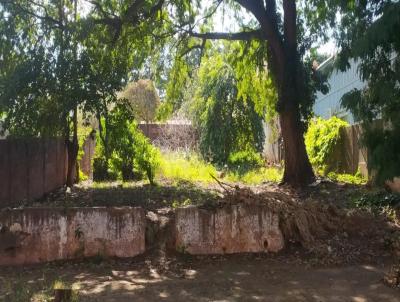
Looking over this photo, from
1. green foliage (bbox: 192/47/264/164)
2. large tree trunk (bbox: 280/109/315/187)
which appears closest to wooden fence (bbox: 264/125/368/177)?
large tree trunk (bbox: 280/109/315/187)

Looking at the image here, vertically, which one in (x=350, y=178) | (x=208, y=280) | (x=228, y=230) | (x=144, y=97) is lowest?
(x=208, y=280)

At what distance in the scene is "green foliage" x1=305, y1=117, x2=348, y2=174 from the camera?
15250 millimetres

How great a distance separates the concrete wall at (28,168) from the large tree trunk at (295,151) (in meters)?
5.18

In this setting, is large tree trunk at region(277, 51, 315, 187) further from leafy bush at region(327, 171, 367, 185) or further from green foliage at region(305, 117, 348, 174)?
green foliage at region(305, 117, 348, 174)

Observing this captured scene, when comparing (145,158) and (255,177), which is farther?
(255,177)

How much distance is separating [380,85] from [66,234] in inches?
171

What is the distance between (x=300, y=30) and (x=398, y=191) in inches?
186

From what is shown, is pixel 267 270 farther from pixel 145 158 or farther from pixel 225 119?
pixel 225 119

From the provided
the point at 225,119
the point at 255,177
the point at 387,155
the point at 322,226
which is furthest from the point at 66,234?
the point at 225,119

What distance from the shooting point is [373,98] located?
5715 mm

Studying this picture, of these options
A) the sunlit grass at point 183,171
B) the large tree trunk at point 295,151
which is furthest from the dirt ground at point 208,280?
the sunlit grass at point 183,171

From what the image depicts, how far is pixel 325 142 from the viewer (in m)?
15.6

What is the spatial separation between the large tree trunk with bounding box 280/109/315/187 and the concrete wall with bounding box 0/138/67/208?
17.0 ft

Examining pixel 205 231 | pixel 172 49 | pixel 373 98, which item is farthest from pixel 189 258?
pixel 172 49
